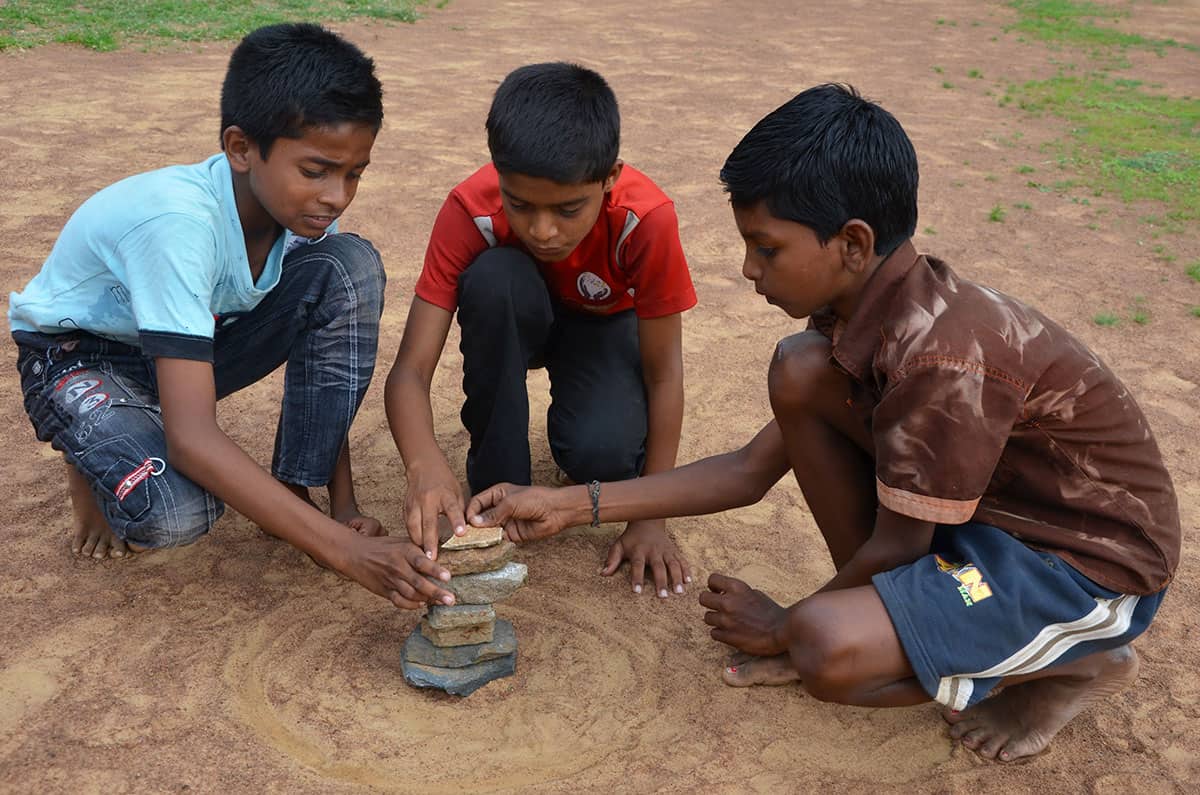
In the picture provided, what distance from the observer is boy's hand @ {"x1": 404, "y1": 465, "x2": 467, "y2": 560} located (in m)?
2.95

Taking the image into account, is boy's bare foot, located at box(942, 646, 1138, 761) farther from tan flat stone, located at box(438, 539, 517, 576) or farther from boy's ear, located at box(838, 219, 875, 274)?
tan flat stone, located at box(438, 539, 517, 576)

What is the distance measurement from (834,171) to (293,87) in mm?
1490

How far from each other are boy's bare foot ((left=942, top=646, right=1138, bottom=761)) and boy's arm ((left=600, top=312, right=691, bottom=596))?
1026 mm

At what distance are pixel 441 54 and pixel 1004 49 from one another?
700cm

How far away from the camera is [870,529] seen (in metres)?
3.15

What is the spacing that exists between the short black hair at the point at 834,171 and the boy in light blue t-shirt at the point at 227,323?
1202 mm

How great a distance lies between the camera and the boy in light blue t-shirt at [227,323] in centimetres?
295

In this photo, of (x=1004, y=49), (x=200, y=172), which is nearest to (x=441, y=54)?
(x=1004, y=49)

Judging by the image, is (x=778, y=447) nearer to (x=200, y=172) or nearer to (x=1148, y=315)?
(x=200, y=172)

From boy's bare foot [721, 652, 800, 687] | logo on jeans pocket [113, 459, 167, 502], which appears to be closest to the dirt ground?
boy's bare foot [721, 652, 800, 687]

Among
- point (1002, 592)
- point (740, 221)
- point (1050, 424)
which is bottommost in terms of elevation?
point (1002, 592)

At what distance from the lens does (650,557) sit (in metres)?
3.63

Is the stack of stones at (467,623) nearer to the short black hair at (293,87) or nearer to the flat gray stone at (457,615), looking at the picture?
the flat gray stone at (457,615)

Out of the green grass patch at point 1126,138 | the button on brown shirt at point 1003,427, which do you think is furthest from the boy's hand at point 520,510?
the green grass patch at point 1126,138
